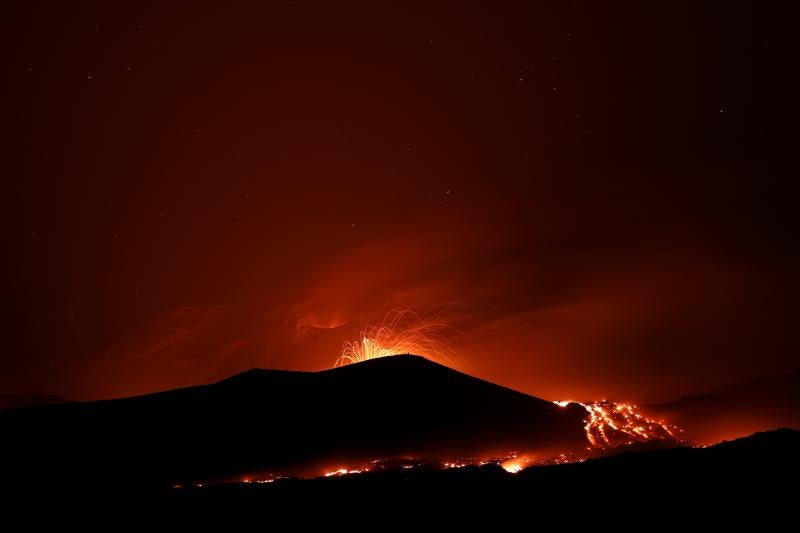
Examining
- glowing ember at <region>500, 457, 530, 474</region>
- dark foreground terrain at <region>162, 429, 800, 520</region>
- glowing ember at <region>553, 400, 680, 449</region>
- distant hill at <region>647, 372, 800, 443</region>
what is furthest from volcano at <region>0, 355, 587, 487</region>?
dark foreground terrain at <region>162, 429, 800, 520</region>

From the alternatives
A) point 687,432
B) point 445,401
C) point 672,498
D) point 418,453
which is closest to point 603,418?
point 687,432

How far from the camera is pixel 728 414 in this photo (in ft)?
138

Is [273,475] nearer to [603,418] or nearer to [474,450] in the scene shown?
[474,450]

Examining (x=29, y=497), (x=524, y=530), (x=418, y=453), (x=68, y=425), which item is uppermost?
(x=68, y=425)

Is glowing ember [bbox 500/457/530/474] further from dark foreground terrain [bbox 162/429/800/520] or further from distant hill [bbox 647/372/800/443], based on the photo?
distant hill [bbox 647/372/800/443]

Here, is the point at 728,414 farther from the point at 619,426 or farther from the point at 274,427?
the point at 274,427

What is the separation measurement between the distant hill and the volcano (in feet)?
23.0

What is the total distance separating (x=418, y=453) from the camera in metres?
30.1

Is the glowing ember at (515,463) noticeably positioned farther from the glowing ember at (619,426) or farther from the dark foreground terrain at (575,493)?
the dark foreground terrain at (575,493)

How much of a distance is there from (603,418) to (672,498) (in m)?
23.1

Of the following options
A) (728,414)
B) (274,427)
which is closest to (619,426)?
(728,414)

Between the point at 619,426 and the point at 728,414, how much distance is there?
10.6 m

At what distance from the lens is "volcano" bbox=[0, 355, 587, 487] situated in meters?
28.2

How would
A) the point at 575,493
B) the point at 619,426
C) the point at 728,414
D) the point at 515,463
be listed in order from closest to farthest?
the point at 575,493, the point at 515,463, the point at 619,426, the point at 728,414
